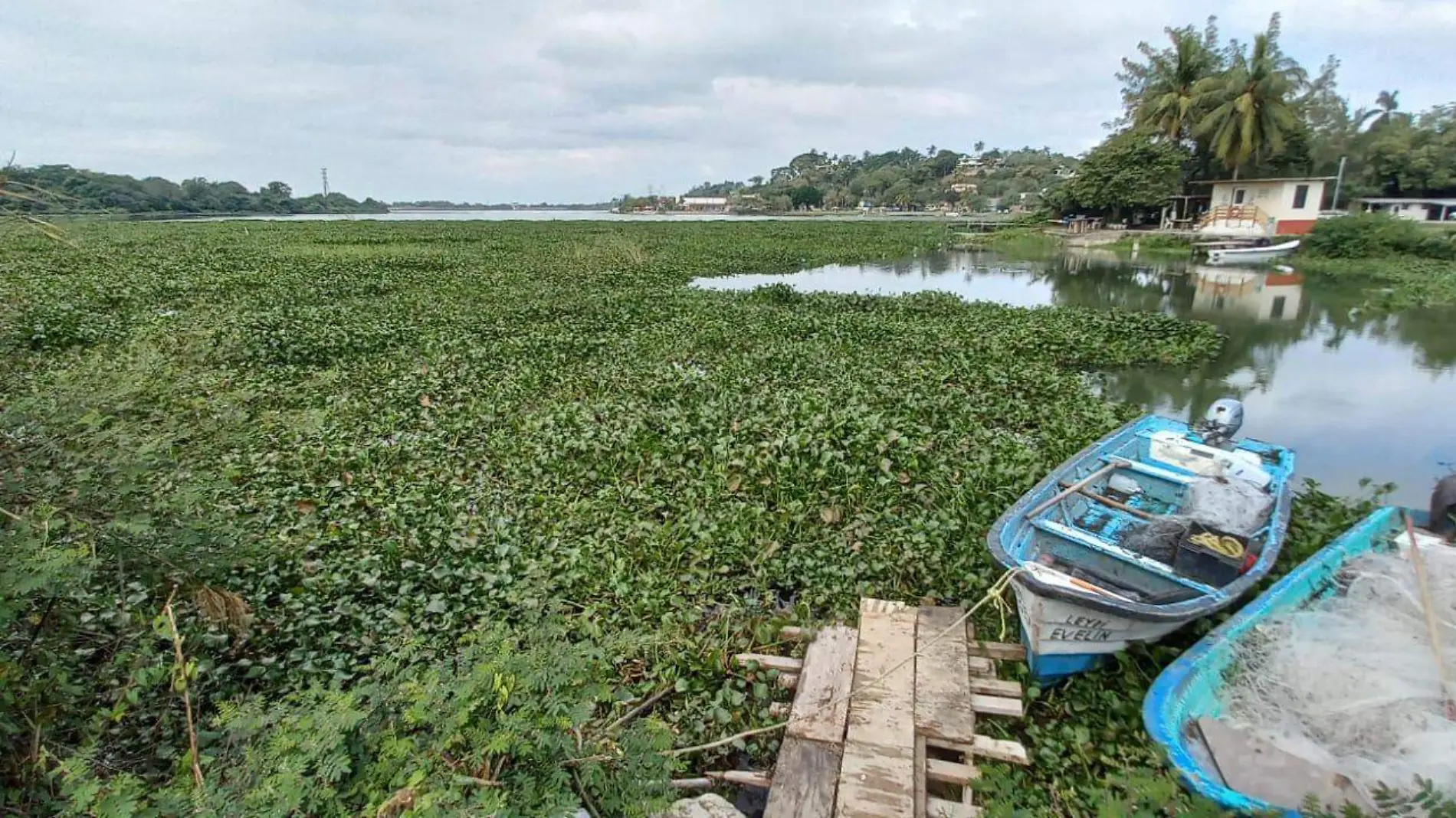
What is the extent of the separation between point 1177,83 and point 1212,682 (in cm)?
3756

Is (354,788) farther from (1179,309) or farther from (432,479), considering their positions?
(1179,309)

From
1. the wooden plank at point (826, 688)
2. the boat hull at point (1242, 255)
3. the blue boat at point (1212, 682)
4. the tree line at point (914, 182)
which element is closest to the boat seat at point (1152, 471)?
the blue boat at point (1212, 682)

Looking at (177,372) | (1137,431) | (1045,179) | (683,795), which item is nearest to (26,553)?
(683,795)

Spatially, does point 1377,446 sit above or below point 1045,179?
below

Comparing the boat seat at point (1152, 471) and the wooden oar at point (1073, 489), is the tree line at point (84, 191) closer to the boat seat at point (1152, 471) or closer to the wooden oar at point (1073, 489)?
the wooden oar at point (1073, 489)

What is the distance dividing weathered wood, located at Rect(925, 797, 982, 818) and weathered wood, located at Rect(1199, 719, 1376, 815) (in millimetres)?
1026

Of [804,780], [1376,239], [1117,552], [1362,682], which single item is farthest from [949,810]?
[1376,239]

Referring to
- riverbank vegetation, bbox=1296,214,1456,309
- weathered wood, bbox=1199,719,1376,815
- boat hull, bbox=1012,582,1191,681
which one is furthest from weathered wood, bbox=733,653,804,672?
riverbank vegetation, bbox=1296,214,1456,309

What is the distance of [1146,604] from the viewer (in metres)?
3.56

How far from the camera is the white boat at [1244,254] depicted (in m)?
23.8

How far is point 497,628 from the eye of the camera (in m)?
2.72

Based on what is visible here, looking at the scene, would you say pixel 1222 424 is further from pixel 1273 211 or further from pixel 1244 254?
pixel 1273 211

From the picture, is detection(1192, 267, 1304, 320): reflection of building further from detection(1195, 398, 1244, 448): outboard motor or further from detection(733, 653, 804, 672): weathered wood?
detection(733, 653, 804, 672): weathered wood

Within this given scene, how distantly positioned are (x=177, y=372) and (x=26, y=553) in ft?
20.5
